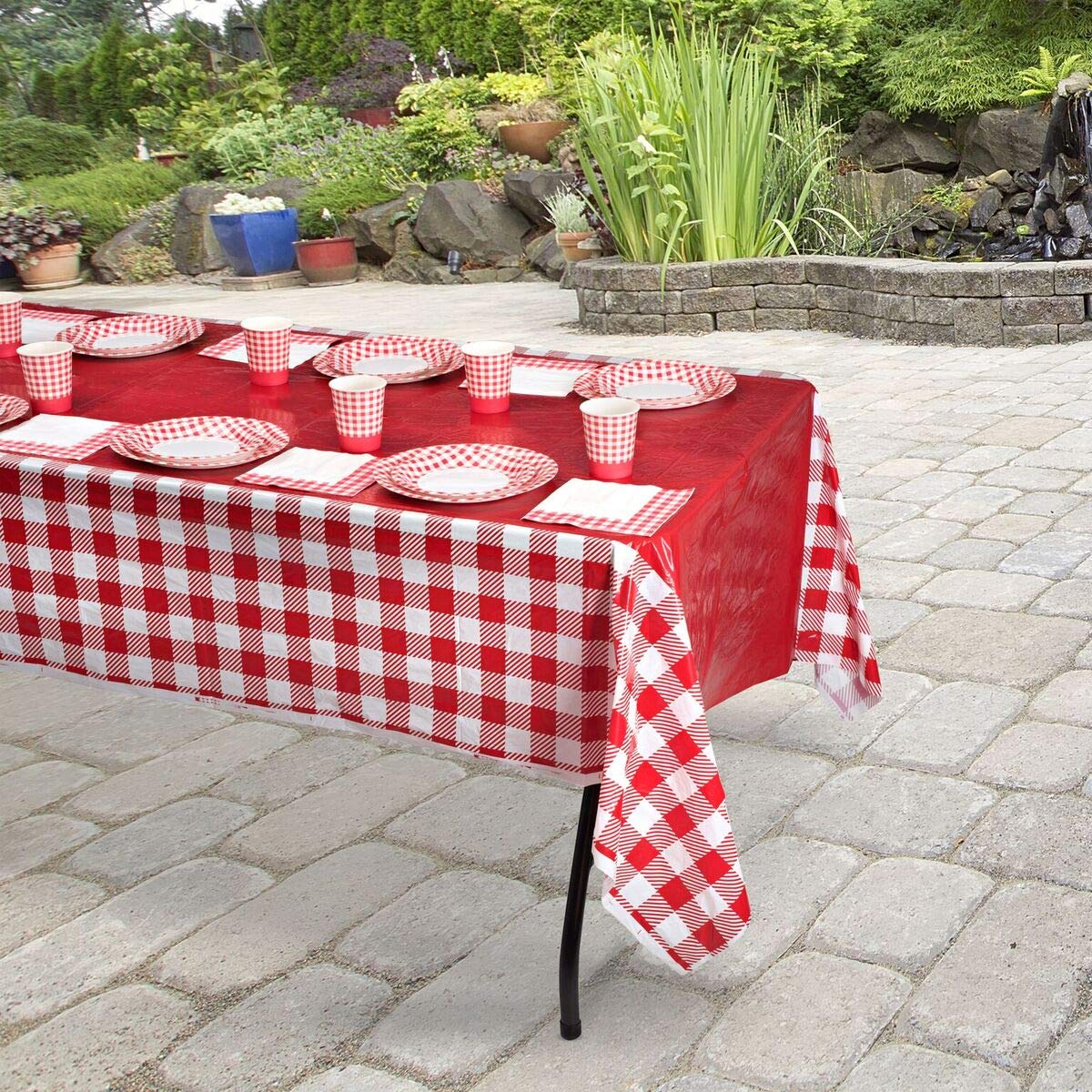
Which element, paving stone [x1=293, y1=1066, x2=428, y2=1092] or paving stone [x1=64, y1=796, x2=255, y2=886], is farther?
paving stone [x1=64, y1=796, x2=255, y2=886]

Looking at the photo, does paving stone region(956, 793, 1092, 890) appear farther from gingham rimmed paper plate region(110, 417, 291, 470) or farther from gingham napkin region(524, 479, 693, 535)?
gingham rimmed paper plate region(110, 417, 291, 470)

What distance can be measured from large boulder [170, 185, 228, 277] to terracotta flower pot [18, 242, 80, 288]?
3.48ft

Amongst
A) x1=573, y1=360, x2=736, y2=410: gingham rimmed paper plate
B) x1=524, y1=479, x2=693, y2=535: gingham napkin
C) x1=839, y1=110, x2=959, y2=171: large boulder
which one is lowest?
x1=524, y1=479, x2=693, y2=535: gingham napkin

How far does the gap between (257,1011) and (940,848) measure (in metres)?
1.19

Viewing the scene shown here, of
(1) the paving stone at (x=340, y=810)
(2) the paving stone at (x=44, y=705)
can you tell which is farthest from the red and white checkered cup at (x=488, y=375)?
(2) the paving stone at (x=44, y=705)

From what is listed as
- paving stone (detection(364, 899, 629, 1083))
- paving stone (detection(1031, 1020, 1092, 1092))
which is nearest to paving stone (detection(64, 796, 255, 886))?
paving stone (detection(364, 899, 629, 1083))

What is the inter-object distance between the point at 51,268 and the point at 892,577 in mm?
11115

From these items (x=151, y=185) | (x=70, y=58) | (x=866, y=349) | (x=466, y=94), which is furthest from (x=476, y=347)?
(x=70, y=58)

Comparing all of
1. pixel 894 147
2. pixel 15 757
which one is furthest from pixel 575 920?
pixel 894 147

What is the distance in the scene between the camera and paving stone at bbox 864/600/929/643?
3268 mm

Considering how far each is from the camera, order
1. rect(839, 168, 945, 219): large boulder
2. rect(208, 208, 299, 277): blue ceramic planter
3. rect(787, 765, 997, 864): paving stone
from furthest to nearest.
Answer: rect(208, 208, 299, 277): blue ceramic planter → rect(839, 168, 945, 219): large boulder → rect(787, 765, 997, 864): paving stone

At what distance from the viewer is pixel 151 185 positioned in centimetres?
1398

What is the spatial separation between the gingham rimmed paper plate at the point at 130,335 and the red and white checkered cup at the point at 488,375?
86cm

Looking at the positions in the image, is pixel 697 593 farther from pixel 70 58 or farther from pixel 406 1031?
pixel 70 58
